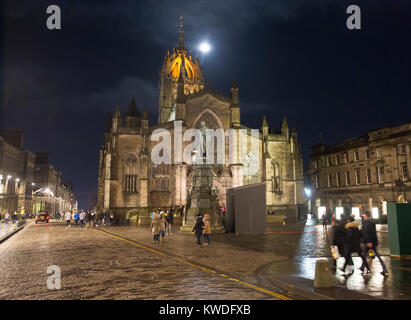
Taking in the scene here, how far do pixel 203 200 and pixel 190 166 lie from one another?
54.8ft

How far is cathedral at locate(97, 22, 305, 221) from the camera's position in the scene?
37.0 metres

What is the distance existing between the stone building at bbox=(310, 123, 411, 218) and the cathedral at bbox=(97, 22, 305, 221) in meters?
5.65

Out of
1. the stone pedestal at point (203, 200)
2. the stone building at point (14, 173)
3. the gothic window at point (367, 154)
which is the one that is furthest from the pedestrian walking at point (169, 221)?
the stone building at point (14, 173)

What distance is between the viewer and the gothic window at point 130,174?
125 ft

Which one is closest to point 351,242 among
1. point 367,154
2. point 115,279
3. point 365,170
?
point 115,279

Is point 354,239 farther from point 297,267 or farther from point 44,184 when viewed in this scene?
point 44,184

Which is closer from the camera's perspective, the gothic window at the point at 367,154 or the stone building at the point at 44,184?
the gothic window at the point at 367,154

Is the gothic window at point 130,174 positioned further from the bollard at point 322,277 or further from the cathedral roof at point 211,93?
the bollard at point 322,277

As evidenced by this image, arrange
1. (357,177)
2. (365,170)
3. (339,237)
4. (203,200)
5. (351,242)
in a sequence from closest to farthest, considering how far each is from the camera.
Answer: (351,242) < (339,237) < (203,200) < (365,170) < (357,177)

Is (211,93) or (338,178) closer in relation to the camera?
(211,93)

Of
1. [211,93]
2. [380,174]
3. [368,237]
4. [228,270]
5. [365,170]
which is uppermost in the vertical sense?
[211,93]

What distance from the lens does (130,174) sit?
38562mm

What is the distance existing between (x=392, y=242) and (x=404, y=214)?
109 cm

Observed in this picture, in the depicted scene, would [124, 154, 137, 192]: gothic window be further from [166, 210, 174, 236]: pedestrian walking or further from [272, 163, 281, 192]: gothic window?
[272, 163, 281, 192]: gothic window
